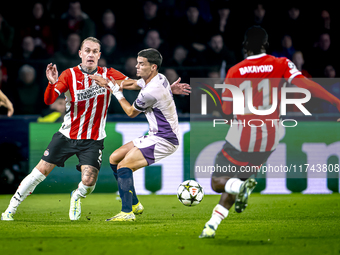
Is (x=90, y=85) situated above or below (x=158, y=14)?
below

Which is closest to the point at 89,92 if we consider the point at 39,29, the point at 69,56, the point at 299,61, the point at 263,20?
the point at 69,56

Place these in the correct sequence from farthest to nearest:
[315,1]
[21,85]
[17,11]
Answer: [315,1] < [17,11] < [21,85]

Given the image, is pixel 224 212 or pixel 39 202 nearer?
pixel 224 212

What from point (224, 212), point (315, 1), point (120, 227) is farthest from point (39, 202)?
point (315, 1)

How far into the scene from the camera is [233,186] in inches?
179

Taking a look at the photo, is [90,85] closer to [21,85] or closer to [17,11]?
[21,85]

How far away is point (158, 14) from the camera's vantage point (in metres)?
10.6

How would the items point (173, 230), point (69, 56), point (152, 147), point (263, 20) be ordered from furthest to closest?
point (263, 20) < point (69, 56) < point (152, 147) < point (173, 230)

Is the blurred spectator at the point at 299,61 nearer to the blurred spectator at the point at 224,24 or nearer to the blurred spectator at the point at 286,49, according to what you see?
the blurred spectator at the point at 286,49

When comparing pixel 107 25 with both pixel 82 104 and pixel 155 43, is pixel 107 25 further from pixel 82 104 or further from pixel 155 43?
pixel 82 104

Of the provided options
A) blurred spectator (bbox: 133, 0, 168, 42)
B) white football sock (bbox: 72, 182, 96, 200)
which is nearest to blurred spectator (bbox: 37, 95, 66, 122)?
blurred spectator (bbox: 133, 0, 168, 42)

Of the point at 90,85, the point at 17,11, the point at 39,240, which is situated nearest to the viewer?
the point at 39,240

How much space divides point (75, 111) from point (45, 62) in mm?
3647

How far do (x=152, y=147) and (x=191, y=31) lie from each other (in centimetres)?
505
